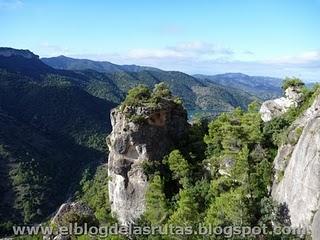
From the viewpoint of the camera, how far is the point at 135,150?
4422 cm

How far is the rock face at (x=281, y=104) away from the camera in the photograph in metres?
42.8

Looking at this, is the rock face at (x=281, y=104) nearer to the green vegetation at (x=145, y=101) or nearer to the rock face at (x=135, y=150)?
the green vegetation at (x=145, y=101)

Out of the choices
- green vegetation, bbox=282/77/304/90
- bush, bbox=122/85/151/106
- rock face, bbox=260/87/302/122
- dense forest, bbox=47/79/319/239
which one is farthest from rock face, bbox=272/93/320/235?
bush, bbox=122/85/151/106

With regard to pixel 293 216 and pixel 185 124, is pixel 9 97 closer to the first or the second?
pixel 185 124

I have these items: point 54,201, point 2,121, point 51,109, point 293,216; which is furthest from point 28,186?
point 293,216

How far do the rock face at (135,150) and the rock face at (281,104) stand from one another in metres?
9.47

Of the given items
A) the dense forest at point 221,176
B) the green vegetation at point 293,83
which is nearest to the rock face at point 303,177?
A: the dense forest at point 221,176

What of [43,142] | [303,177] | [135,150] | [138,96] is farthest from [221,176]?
[43,142]

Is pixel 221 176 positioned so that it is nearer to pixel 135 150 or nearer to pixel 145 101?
pixel 135 150

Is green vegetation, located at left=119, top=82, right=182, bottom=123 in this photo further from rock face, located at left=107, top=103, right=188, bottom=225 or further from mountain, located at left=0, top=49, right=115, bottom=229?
mountain, located at left=0, top=49, right=115, bottom=229

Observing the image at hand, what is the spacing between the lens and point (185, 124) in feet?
156

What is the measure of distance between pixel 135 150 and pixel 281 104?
15.4 meters

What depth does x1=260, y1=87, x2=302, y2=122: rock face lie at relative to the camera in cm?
4284

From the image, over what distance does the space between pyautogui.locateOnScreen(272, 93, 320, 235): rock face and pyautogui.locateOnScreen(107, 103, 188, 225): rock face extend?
13480 millimetres
